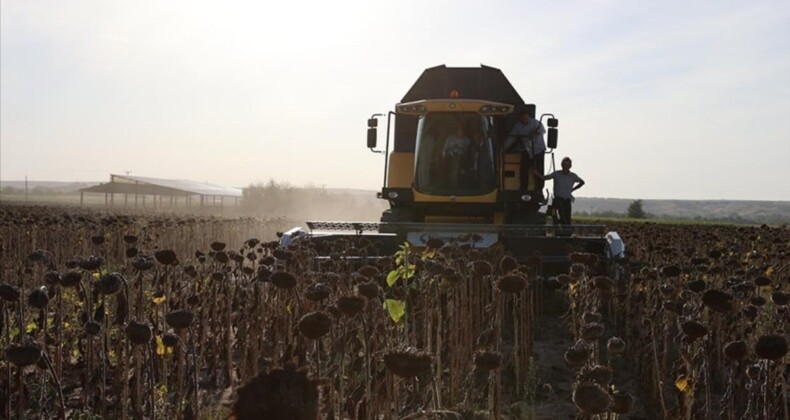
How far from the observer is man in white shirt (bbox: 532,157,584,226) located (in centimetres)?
1438

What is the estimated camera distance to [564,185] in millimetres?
14367

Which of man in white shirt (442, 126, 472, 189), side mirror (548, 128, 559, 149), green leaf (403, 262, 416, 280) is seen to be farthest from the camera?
man in white shirt (442, 126, 472, 189)

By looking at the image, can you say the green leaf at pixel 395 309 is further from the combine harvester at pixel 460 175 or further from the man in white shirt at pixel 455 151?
the man in white shirt at pixel 455 151

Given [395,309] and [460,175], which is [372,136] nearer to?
[460,175]

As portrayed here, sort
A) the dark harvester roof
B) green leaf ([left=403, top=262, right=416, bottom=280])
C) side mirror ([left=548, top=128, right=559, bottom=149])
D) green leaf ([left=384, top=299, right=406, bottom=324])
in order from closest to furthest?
green leaf ([left=384, top=299, right=406, bottom=324]) → green leaf ([left=403, top=262, right=416, bottom=280]) → side mirror ([left=548, top=128, right=559, bottom=149]) → the dark harvester roof

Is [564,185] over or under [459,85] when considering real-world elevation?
under

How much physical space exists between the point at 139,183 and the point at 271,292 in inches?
3792

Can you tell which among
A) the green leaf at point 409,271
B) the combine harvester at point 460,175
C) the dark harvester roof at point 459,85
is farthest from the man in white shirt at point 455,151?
the green leaf at point 409,271

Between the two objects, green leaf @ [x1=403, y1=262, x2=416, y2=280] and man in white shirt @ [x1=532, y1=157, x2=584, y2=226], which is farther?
man in white shirt @ [x1=532, y1=157, x2=584, y2=226]

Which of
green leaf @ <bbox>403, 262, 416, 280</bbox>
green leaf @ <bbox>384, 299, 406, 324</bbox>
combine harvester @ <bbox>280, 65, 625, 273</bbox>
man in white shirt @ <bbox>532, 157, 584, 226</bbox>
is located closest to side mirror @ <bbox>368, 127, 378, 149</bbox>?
combine harvester @ <bbox>280, 65, 625, 273</bbox>

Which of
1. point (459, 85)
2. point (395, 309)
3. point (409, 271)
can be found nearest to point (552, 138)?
point (459, 85)

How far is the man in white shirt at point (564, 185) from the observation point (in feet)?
47.2

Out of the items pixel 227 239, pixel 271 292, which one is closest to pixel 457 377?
pixel 271 292

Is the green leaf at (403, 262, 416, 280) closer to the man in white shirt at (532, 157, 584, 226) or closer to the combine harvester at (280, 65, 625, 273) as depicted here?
the combine harvester at (280, 65, 625, 273)
